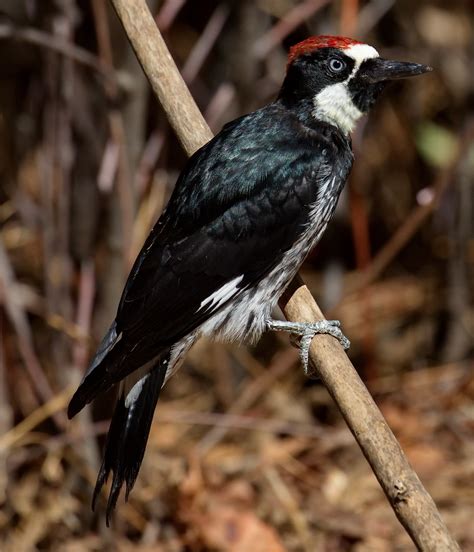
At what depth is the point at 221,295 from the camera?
269 centimetres

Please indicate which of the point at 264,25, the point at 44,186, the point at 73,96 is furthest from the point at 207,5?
the point at 44,186

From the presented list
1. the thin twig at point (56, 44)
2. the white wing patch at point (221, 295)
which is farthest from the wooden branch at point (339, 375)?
the thin twig at point (56, 44)

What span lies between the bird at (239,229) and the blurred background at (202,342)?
71 centimetres

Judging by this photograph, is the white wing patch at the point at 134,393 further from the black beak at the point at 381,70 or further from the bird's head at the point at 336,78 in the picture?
the black beak at the point at 381,70

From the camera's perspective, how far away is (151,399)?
2.65m

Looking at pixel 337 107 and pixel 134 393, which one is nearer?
pixel 134 393

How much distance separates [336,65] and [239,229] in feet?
1.78

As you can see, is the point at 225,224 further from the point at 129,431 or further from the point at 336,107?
the point at 129,431

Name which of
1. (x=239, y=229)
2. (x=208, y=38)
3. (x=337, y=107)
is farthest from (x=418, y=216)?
(x=208, y=38)

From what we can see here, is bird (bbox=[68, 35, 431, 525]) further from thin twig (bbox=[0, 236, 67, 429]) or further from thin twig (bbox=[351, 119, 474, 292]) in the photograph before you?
thin twig (bbox=[0, 236, 67, 429])

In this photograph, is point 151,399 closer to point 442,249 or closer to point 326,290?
point 326,290

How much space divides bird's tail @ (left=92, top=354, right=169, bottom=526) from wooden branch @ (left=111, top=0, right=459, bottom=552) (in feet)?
1.40

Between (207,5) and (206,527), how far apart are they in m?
2.47

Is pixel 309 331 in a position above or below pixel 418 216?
above
